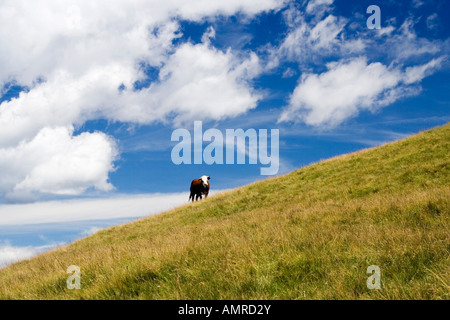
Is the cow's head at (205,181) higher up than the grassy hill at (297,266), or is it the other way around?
the cow's head at (205,181)

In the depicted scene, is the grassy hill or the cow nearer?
the grassy hill

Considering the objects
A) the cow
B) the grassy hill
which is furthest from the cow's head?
the grassy hill

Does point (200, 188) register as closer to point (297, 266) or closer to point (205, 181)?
point (205, 181)

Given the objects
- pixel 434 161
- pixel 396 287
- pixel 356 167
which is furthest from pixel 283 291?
pixel 356 167

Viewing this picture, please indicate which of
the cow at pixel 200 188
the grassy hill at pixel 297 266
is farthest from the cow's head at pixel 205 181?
the grassy hill at pixel 297 266

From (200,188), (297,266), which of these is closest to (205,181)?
(200,188)

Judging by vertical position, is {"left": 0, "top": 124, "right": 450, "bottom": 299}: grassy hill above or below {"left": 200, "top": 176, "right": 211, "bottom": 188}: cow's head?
below

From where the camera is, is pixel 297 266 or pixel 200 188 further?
pixel 200 188

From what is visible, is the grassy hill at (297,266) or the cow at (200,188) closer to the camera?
the grassy hill at (297,266)

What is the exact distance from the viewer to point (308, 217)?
1051 centimetres

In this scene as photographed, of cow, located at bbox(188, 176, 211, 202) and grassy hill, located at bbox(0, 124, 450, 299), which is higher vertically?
cow, located at bbox(188, 176, 211, 202)

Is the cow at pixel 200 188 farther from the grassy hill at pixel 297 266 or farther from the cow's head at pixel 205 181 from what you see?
the grassy hill at pixel 297 266

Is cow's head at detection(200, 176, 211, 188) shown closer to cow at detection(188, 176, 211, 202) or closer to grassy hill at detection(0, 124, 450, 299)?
cow at detection(188, 176, 211, 202)
